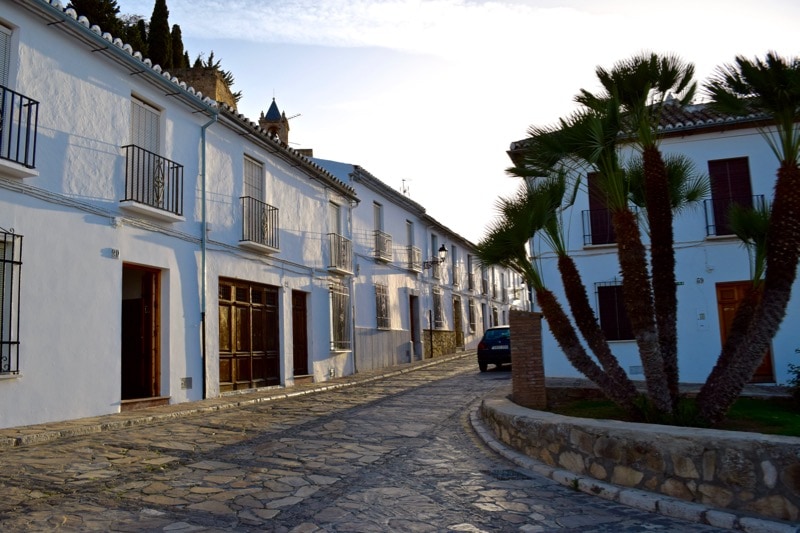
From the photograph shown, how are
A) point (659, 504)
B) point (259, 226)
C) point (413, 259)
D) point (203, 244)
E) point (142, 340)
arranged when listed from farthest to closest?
1. point (413, 259)
2. point (259, 226)
3. point (203, 244)
4. point (142, 340)
5. point (659, 504)

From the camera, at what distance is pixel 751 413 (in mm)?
7160

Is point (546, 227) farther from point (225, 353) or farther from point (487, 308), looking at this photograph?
point (487, 308)

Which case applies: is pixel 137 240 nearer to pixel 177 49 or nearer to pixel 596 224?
pixel 596 224

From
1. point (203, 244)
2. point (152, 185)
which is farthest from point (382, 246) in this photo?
point (152, 185)

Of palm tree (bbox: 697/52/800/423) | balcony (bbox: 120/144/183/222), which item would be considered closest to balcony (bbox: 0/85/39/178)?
balcony (bbox: 120/144/183/222)

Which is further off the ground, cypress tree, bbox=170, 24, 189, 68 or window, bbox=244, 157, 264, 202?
cypress tree, bbox=170, 24, 189, 68

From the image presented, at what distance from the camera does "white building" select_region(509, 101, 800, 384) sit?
48.2 feet

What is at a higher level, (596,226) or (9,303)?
(596,226)

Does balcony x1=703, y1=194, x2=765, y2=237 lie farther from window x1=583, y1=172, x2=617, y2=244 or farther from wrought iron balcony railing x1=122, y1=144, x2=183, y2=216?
wrought iron balcony railing x1=122, y1=144, x2=183, y2=216

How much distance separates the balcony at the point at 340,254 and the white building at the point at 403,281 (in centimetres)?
92

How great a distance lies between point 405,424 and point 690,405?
419cm

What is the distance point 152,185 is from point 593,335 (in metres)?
8.09

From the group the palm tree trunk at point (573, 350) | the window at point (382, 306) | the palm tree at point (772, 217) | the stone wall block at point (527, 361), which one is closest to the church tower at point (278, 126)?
the window at point (382, 306)

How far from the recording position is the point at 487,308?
39.5 m
